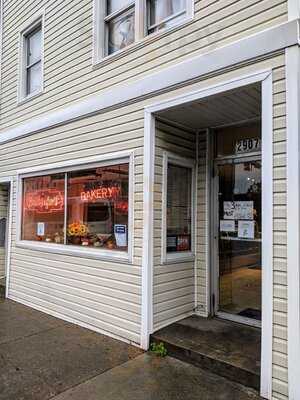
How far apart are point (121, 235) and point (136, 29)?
9.45 ft

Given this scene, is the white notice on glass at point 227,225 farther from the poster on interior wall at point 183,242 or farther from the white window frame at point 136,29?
the white window frame at point 136,29

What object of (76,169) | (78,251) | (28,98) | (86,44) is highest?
(86,44)

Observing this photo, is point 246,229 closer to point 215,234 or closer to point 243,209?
point 243,209

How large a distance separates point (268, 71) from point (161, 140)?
174 cm

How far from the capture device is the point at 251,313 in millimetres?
4863

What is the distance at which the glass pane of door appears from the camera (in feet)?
15.9

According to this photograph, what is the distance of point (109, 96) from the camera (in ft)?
17.5

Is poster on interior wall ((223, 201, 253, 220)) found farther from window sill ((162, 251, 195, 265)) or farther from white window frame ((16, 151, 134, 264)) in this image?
white window frame ((16, 151, 134, 264))

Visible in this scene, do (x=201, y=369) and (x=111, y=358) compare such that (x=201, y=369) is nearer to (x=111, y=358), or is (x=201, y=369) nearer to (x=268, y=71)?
(x=111, y=358)

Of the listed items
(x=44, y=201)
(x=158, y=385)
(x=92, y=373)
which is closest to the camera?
(x=158, y=385)

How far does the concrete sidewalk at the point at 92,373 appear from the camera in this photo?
350 cm

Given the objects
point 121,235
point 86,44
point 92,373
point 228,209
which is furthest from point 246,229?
point 86,44

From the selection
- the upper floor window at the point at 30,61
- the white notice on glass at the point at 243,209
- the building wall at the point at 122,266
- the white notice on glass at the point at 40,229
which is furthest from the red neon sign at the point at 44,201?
the white notice on glass at the point at 243,209

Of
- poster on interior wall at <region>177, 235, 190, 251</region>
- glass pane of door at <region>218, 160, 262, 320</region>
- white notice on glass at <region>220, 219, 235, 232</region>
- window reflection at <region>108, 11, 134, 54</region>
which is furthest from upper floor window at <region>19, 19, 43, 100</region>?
white notice on glass at <region>220, 219, 235, 232</region>
